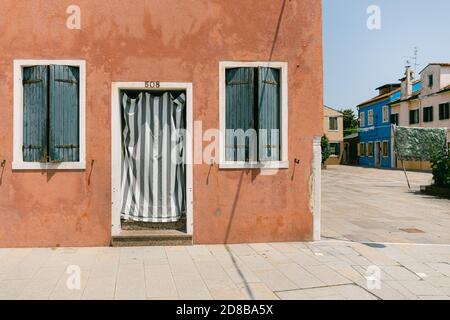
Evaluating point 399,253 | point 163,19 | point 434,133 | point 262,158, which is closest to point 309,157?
point 262,158

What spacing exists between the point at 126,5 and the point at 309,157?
442 cm

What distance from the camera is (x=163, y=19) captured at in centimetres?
662

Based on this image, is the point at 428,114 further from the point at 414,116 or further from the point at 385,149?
the point at 385,149

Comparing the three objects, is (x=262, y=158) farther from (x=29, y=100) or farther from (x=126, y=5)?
(x=29, y=100)

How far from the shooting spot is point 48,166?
6.41m

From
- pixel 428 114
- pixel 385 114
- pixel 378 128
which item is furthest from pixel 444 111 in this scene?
pixel 378 128

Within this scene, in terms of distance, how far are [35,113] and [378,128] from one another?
1600 inches

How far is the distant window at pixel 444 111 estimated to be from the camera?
29.9 meters

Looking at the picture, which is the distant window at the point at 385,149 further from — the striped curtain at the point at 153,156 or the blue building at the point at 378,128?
the striped curtain at the point at 153,156

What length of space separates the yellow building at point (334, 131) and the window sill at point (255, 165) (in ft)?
133

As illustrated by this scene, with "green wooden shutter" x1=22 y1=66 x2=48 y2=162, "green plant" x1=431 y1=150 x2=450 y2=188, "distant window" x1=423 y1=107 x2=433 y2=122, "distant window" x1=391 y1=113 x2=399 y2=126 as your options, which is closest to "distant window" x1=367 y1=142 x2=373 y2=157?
"distant window" x1=391 y1=113 x2=399 y2=126

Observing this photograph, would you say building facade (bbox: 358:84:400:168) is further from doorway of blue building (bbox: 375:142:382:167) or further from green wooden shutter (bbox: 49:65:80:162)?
green wooden shutter (bbox: 49:65:80:162)

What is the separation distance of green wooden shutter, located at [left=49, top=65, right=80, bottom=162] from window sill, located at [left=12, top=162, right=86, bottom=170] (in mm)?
93

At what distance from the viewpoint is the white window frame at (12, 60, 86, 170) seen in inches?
251
